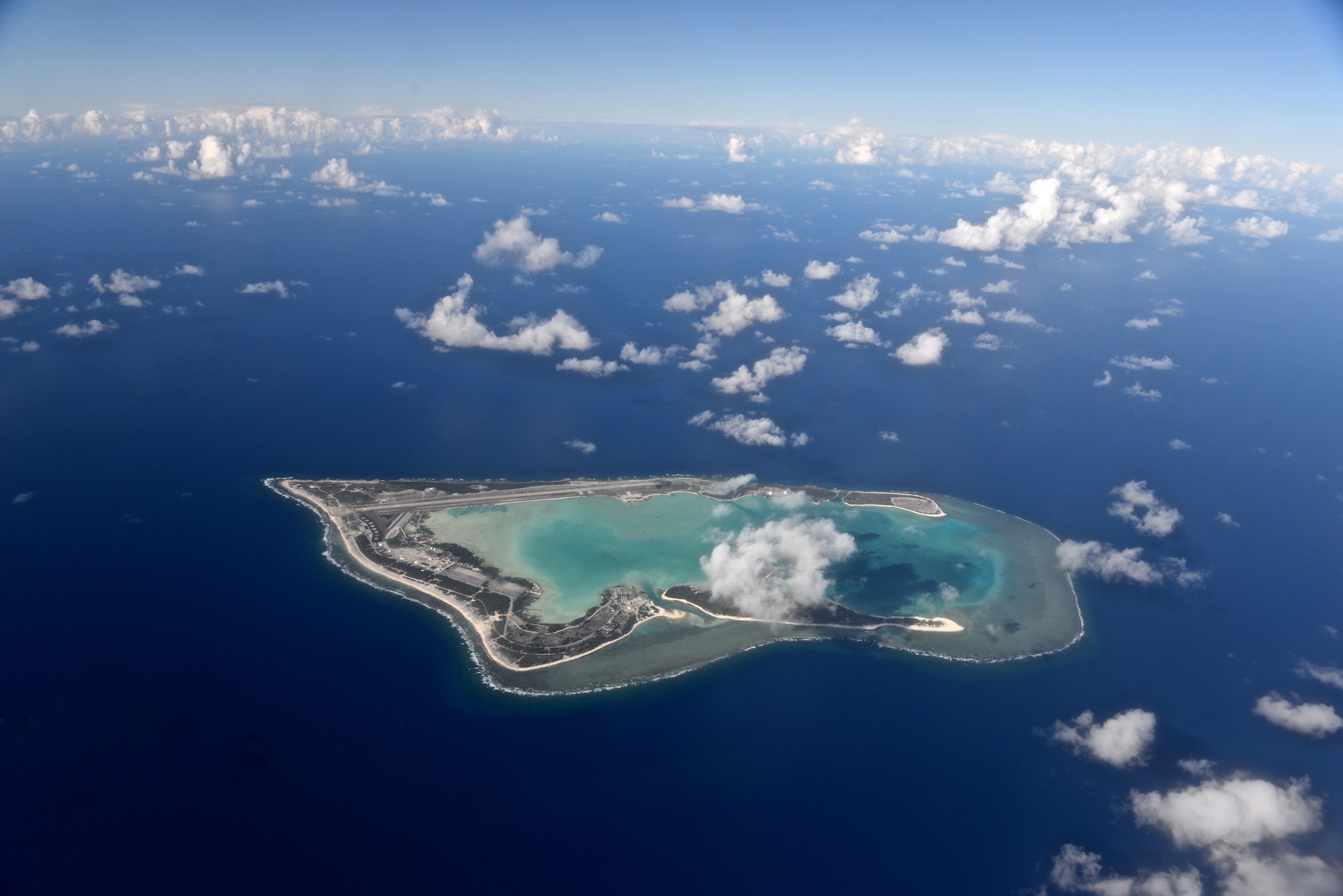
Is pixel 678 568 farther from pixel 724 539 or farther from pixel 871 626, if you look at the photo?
pixel 871 626

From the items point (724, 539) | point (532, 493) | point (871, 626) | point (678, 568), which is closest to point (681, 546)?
point (678, 568)

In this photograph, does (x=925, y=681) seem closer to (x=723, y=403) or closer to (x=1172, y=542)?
(x=1172, y=542)

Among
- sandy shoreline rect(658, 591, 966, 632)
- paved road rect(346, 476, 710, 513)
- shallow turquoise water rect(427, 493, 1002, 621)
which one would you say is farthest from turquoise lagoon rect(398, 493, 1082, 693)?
paved road rect(346, 476, 710, 513)

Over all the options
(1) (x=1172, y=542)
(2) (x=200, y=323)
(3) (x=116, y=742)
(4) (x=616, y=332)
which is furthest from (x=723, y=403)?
(2) (x=200, y=323)

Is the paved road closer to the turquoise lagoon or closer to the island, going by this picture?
the island

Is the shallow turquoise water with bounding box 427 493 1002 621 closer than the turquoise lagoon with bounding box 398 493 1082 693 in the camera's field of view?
No

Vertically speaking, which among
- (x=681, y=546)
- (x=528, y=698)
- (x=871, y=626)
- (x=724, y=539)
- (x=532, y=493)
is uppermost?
(x=532, y=493)
